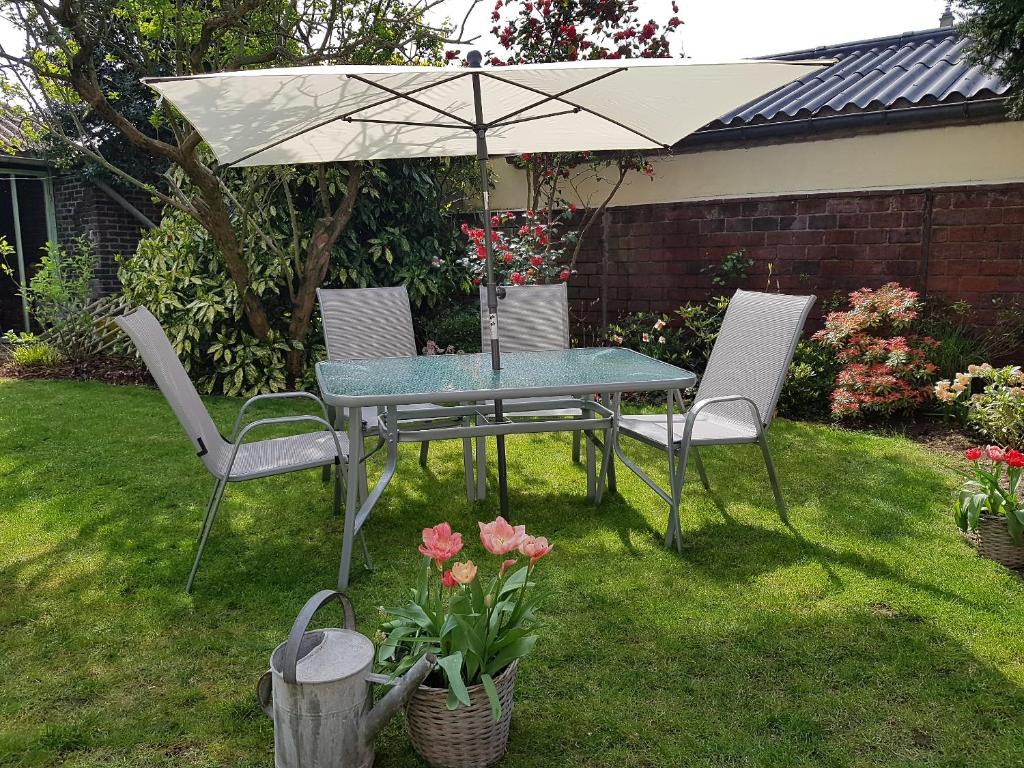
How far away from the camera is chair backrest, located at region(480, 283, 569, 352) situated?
4.83 metres

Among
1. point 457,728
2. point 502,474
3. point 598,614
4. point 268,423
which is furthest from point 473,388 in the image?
point 457,728

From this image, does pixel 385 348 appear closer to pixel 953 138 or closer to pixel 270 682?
pixel 270 682

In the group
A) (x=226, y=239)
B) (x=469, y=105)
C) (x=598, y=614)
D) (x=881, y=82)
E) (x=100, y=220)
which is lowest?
(x=598, y=614)

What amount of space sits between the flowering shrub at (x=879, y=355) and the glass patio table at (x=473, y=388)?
2.25 metres

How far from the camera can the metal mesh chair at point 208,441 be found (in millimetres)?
2967

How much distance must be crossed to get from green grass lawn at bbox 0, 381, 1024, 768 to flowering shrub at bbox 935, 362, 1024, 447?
0.41m

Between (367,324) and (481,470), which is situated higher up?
(367,324)

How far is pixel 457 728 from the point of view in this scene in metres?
1.97

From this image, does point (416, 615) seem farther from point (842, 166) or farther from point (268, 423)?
point (842, 166)

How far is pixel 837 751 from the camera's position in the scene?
2.08 meters

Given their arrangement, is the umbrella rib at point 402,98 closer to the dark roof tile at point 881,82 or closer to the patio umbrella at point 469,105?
the patio umbrella at point 469,105

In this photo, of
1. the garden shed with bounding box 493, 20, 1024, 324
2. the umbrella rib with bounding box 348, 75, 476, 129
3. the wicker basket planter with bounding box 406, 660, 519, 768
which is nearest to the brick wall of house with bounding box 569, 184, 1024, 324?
the garden shed with bounding box 493, 20, 1024, 324

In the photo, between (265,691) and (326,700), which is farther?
(265,691)

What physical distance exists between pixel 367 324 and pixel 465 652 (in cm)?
310
